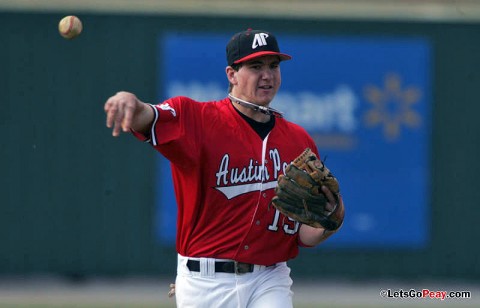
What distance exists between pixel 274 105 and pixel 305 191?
672 cm

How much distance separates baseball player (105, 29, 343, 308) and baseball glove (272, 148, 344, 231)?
0.07 m

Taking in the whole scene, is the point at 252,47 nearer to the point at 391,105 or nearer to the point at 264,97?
the point at 264,97

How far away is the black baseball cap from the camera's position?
17.2 ft

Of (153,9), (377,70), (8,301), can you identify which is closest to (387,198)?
(377,70)

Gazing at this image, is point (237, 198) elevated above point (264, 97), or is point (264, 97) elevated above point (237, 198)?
point (264, 97)

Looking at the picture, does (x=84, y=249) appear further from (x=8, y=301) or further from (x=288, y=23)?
(x=288, y=23)

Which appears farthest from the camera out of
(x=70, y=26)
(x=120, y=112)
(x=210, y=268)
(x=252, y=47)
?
(x=70, y=26)

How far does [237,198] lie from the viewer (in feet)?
17.0

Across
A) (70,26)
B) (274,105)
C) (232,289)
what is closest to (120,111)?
(232,289)

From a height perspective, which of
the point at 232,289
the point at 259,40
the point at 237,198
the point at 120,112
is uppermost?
the point at 259,40

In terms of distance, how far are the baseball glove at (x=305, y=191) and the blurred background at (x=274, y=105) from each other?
6.47 metres

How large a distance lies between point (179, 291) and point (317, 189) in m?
0.94

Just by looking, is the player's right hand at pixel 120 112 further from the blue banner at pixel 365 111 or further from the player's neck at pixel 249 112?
the blue banner at pixel 365 111

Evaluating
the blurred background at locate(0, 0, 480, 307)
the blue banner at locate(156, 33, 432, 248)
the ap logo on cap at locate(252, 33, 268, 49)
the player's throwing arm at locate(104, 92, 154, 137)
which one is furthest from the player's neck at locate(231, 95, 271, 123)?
the blue banner at locate(156, 33, 432, 248)
